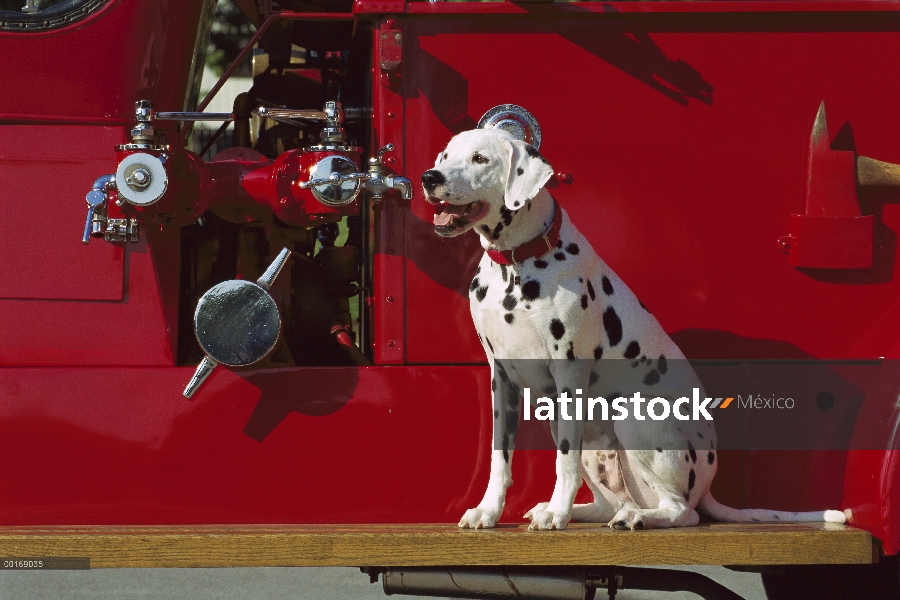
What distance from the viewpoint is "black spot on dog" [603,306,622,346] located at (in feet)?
9.81

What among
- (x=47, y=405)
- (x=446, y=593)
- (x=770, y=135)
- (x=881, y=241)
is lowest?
(x=446, y=593)

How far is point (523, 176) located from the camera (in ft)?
9.27

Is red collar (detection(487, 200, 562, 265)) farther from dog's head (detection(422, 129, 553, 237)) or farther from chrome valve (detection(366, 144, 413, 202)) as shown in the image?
chrome valve (detection(366, 144, 413, 202))

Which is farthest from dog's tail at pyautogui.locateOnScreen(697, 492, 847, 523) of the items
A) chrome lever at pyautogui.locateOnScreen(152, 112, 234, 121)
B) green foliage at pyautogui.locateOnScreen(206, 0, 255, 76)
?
green foliage at pyautogui.locateOnScreen(206, 0, 255, 76)

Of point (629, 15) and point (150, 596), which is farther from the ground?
point (629, 15)

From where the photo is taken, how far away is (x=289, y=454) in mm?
3139

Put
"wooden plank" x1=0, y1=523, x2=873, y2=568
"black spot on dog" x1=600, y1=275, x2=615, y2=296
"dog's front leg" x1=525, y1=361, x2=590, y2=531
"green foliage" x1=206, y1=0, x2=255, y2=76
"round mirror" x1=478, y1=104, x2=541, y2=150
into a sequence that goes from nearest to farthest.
Answer: "wooden plank" x1=0, y1=523, x2=873, y2=568 < "dog's front leg" x1=525, y1=361, x2=590, y2=531 < "black spot on dog" x1=600, y1=275, x2=615, y2=296 < "round mirror" x1=478, y1=104, x2=541, y2=150 < "green foliage" x1=206, y1=0, x2=255, y2=76

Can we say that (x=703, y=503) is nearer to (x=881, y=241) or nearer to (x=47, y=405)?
(x=881, y=241)

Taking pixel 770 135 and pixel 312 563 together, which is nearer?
pixel 312 563

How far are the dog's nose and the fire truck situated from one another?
0.25 meters

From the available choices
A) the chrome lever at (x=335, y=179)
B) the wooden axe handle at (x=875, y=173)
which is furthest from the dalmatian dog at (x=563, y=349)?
the wooden axe handle at (x=875, y=173)

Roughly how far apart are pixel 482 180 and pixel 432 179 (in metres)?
0.13

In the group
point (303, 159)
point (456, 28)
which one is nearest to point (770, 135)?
point (456, 28)

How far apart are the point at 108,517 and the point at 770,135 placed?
211cm
